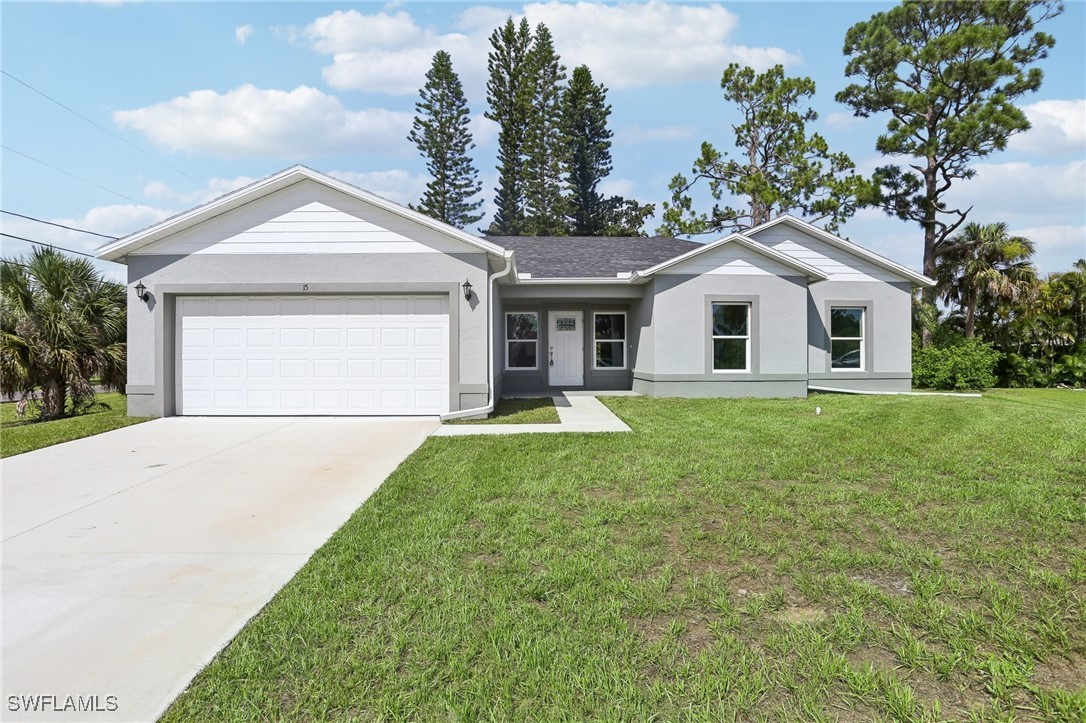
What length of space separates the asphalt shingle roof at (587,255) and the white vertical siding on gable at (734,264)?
1.92 meters

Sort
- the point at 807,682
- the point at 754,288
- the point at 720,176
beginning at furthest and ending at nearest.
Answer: the point at 720,176 < the point at 754,288 < the point at 807,682

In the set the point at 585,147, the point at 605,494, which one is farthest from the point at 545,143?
the point at 605,494

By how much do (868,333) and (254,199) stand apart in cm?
1509

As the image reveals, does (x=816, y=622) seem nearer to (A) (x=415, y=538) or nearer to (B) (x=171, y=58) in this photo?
(A) (x=415, y=538)

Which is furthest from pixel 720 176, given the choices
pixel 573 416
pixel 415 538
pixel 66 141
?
pixel 415 538

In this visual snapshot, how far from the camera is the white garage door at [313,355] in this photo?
1030 centimetres

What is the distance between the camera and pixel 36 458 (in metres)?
6.83

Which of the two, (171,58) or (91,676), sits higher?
(171,58)

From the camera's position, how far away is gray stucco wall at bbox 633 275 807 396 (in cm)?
1270

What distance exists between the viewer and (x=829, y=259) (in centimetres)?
1462

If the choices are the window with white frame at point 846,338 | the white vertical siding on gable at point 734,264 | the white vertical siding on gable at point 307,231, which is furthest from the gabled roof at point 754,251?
the white vertical siding on gable at point 307,231

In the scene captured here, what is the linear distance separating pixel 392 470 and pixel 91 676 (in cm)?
376

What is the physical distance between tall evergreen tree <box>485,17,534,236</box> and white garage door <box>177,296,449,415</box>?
932 inches

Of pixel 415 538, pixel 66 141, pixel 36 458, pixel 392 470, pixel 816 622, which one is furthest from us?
pixel 66 141
